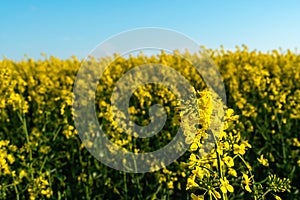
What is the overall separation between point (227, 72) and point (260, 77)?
1383 millimetres

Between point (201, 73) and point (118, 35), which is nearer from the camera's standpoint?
point (118, 35)

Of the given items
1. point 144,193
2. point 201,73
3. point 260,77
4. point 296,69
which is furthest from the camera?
point 201,73

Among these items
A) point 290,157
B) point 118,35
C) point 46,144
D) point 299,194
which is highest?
point 118,35

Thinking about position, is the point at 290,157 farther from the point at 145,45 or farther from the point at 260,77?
the point at 145,45

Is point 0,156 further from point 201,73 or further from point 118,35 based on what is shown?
point 201,73

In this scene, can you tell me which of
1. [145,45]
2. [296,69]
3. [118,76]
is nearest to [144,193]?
[145,45]

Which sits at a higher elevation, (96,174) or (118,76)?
(118,76)

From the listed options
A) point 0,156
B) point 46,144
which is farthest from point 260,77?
point 0,156

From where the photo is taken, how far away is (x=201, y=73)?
7.47m

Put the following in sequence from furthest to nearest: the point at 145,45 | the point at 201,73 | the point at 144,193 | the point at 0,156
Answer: the point at 201,73 → the point at 144,193 → the point at 145,45 → the point at 0,156

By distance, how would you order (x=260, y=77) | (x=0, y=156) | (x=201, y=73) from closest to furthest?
(x=0, y=156), (x=260, y=77), (x=201, y=73)

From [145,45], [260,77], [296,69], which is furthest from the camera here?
[296,69]

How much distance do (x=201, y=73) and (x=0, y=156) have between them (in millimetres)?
4362

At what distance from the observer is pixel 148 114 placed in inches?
232
